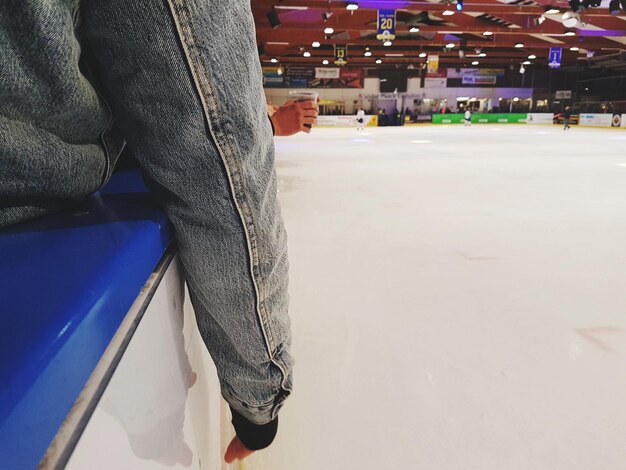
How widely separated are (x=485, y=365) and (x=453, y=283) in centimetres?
56

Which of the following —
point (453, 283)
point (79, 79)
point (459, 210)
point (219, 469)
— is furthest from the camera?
point (459, 210)

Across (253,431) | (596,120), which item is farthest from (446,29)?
(253,431)

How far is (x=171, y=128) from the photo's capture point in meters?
0.40

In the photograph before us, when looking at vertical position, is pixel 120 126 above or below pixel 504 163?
above

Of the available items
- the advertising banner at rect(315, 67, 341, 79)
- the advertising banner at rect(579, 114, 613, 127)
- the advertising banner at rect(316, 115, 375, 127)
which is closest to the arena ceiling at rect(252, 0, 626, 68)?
the advertising banner at rect(315, 67, 341, 79)

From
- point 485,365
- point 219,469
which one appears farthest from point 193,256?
point 485,365

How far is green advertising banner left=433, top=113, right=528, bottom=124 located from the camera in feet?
62.2

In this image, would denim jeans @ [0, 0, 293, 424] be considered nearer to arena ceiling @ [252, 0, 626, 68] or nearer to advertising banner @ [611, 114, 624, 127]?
arena ceiling @ [252, 0, 626, 68]

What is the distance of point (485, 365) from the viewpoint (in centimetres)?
117

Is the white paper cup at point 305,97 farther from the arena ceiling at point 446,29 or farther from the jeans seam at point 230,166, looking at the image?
the arena ceiling at point 446,29

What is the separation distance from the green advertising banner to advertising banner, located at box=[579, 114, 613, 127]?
2.93m

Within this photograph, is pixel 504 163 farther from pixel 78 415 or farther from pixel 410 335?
pixel 78 415

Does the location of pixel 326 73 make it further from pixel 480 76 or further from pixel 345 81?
pixel 480 76

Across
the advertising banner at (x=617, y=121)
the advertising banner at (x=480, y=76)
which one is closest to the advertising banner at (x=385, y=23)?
the advertising banner at (x=617, y=121)
